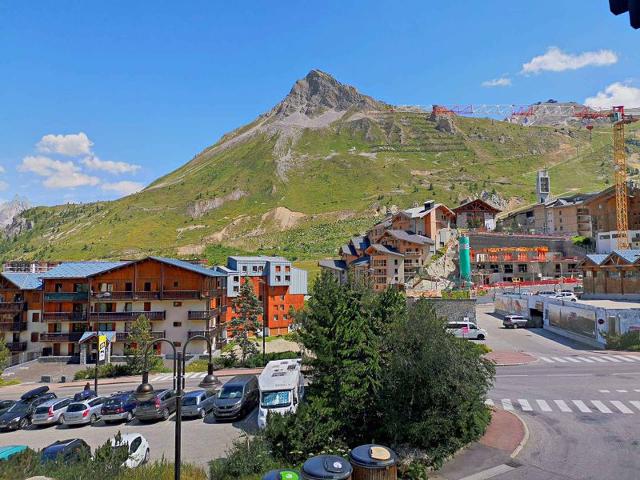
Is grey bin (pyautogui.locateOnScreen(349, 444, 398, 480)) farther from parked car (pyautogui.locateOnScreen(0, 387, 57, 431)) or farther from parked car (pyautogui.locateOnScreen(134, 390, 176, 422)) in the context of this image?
parked car (pyautogui.locateOnScreen(0, 387, 57, 431))

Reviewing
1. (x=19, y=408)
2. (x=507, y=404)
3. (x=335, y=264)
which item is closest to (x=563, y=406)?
(x=507, y=404)

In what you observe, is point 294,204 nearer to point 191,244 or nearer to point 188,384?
point 191,244

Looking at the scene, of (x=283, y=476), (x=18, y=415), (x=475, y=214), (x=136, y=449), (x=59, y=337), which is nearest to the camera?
(x=283, y=476)

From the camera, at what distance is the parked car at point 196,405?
2608cm

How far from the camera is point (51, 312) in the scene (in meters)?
53.8

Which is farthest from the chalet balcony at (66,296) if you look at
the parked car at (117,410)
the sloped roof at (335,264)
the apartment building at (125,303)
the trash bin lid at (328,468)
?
the sloped roof at (335,264)

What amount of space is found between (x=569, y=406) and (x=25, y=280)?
60.2m

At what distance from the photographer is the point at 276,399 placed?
22.4 metres

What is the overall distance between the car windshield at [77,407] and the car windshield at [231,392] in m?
8.50

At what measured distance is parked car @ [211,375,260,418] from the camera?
24.9 meters

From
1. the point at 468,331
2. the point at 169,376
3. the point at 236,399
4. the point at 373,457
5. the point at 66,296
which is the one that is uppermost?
the point at 66,296

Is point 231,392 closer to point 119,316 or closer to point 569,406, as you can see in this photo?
point 569,406

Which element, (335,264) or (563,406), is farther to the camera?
(335,264)

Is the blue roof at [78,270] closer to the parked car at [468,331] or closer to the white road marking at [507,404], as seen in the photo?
the parked car at [468,331]
